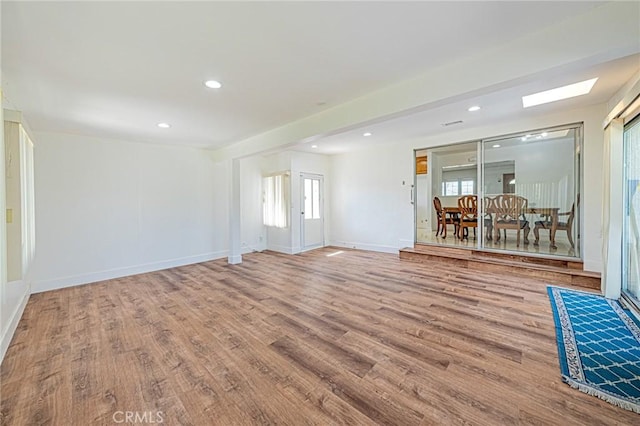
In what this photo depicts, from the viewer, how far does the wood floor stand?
1620mm

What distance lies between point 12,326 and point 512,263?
679 centimetres

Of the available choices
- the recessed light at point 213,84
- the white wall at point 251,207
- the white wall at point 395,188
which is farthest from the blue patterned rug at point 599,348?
the white wall at point 251,207

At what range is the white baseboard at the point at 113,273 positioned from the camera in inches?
159

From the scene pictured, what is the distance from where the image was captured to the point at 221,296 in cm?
365

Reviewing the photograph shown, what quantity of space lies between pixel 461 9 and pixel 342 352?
268cm

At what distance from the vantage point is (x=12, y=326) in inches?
106

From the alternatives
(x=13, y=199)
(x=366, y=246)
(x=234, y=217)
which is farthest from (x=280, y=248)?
(x=13, y=199)

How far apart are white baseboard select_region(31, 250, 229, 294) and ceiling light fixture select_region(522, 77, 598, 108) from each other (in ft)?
20.9

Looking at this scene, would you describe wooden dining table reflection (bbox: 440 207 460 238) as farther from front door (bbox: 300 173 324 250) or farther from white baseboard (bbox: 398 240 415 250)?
front door (bbox: 300 173 324 250)

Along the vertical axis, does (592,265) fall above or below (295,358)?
above

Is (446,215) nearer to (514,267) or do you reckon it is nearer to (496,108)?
(514,267)

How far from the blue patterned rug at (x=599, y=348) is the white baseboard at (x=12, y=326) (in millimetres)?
4583

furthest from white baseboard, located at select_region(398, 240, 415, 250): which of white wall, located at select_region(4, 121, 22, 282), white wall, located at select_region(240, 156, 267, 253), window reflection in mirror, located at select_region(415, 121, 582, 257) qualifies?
white wall, located at select_region(4, 121, 22, 282)

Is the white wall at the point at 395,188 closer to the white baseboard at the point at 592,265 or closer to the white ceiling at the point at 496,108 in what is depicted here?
the white baseboard at the point at 592,265
